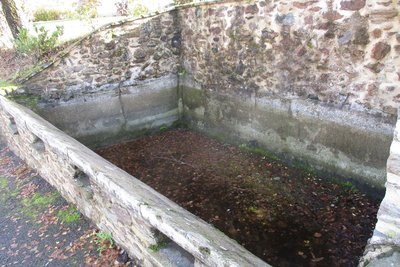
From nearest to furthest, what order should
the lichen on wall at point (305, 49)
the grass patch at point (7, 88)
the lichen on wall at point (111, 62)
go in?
the lichen on wall at point (305, 49), the grass patch at point (7, 88), the lichen on wall at point (111, 62)

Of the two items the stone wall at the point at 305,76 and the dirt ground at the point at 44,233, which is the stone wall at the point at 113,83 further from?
the dirt ground at the point at 44,233

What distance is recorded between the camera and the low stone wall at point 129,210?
2.20 meters

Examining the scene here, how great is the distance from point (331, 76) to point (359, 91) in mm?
450

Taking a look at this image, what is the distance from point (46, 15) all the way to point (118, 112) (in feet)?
29.9

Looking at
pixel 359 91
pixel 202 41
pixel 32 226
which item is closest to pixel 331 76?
pixel 359 91

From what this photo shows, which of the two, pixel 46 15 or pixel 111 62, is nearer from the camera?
pixel 111 62

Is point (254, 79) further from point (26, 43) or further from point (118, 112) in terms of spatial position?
point (26, 43)

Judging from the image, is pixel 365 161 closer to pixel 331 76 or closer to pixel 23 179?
pixel 331 76

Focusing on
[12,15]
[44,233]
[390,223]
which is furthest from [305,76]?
[12,15]

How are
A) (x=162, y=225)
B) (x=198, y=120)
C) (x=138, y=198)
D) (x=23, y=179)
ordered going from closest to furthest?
(x=162, y=225) < (x=138, y=198) < (x=23, y=179) < (x=198, y=120)

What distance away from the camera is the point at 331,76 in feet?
14.4

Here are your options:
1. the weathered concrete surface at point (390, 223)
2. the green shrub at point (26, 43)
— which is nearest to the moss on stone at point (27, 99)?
the green shrub at point (26, 43)

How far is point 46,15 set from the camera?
13.2 metres

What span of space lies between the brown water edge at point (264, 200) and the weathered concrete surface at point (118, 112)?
0.52 metres
